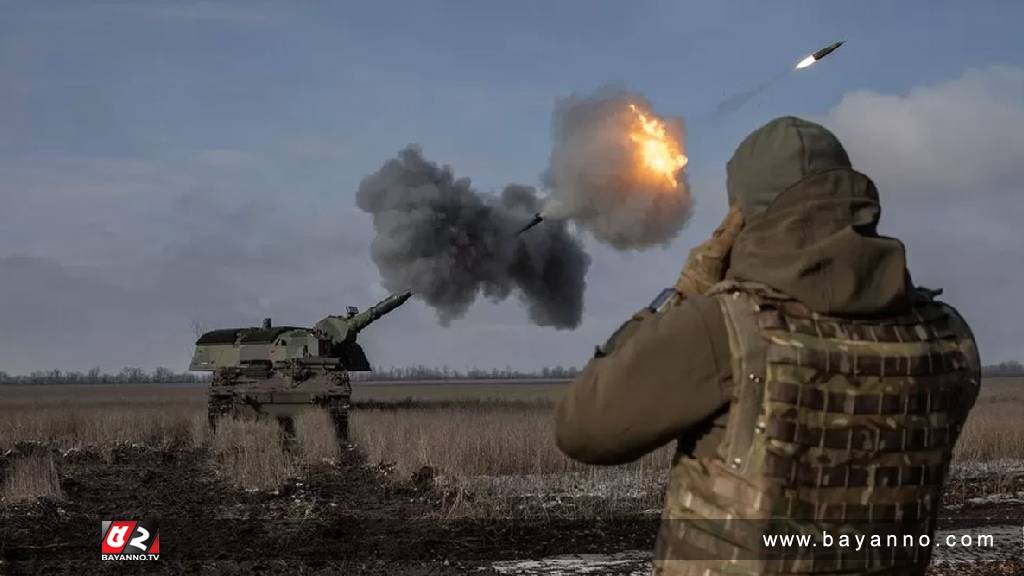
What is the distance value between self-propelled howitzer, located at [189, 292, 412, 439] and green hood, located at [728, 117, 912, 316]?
62.0 feet

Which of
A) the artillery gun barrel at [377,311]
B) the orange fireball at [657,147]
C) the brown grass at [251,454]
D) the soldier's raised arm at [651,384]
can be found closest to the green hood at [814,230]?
the soldier's raised arm at [651,384]

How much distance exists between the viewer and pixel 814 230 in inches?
87.5

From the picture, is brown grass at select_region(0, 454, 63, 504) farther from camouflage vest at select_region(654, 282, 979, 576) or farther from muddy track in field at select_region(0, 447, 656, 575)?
camouflage vest at select_region(654, 282, 979, 576)

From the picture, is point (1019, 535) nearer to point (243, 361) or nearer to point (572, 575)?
point (572, 575)

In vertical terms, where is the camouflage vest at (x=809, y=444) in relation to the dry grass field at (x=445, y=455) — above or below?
above

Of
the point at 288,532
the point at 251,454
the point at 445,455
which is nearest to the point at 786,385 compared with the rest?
the point at 288,532

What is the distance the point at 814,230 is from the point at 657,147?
1661 cm

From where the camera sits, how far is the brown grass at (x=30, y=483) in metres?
11.0

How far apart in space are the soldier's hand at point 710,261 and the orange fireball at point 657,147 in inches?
630

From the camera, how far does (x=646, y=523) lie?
9.77m

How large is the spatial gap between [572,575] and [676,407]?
5.39 metres

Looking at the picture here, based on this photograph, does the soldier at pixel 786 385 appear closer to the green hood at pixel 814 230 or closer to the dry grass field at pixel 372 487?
the green hood at pixel 814 230

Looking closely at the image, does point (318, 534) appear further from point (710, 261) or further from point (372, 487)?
point (710, 261)

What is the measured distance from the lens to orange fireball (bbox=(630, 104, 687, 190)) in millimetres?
18094
